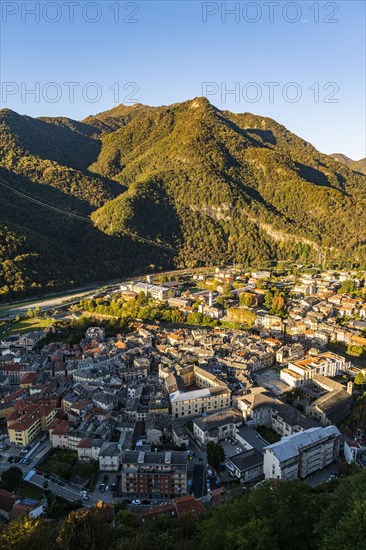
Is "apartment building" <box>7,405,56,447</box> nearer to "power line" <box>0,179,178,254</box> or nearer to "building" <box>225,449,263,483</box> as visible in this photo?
"building" <box>225,449,263,483</box>

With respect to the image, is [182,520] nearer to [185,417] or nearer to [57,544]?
[57,544]

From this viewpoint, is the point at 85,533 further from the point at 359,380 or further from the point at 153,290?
the point at 153,290

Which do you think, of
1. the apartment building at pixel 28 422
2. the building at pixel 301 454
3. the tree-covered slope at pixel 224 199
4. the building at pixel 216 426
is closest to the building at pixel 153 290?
the tree-covered slope at pixel 224 199

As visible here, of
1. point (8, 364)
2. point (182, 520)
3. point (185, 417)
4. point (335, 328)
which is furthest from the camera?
point (335, 328)

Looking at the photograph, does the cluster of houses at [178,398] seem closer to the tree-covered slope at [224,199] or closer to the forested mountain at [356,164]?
the tree-covered slope at [224,199]

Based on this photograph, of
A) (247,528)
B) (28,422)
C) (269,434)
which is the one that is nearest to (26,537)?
(247,528)

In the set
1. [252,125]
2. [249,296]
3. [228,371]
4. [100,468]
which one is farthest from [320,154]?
[100,468]
